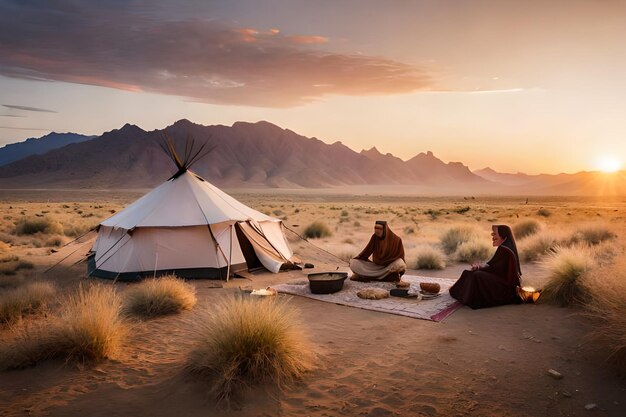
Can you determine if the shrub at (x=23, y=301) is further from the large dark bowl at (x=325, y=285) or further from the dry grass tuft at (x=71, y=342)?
the large dark bowl at (x=325, y=285)

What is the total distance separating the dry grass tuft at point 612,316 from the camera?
505 cm

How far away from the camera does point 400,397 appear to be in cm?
460

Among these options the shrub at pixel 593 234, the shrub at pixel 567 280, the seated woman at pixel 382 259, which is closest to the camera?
the shrub at pixel 567 280

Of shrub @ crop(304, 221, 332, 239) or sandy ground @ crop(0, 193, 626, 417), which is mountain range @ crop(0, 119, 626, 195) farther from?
sandy ground @ crop(0, 193, 626, 417)

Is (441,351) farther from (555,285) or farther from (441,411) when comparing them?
(555,285)

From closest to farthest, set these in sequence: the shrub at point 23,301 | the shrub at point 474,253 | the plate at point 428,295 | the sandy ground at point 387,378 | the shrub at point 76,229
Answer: the sandy ground at point 387,378 → the shrub at point 23,301 → the plate at point 428,295 → the shrub at point 474,253 → the shrub at point 76,229

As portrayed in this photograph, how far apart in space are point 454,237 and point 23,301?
13005 millimetres

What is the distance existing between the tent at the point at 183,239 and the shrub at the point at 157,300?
2.53 m

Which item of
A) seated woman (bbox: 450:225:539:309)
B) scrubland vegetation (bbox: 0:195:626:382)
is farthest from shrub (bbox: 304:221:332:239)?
seated woman (bbox: 450:225:539:309)

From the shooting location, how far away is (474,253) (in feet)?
45.3

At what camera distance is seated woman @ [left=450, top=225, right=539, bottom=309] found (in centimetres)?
767

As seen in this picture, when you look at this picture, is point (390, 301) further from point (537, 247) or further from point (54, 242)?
point (54, 242)

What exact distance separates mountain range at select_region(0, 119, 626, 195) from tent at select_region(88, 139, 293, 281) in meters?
96.1

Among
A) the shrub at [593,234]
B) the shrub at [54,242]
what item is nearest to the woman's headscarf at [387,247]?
the shrub at [593,234]
